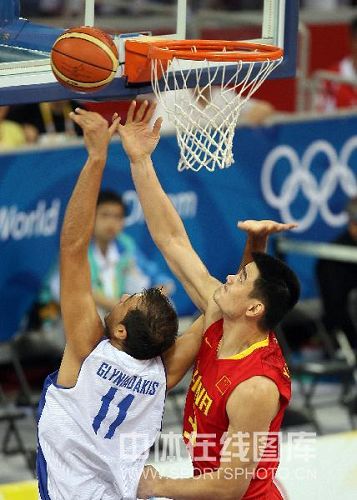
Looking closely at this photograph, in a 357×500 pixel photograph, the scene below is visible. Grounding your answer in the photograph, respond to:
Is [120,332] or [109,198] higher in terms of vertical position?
[120,332]

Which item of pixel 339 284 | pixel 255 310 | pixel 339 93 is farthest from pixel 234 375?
pixel 339 93

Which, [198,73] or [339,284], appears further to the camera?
[339,284]

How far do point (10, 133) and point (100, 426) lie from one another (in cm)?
477

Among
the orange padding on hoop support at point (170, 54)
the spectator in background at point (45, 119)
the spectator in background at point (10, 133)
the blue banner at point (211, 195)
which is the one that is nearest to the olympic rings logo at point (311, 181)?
the blue banner at point (211, 195)

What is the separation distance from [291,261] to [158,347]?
17.0 ft

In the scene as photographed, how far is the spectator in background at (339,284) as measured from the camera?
11328mm

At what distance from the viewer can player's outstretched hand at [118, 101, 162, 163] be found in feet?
22.4

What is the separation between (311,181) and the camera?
37.8 ft

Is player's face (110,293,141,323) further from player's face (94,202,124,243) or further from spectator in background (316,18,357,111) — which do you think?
spectator in background (316,18,357,111)

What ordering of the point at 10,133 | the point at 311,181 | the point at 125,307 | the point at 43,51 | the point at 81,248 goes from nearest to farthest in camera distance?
the point at 81,248, the point at 125,307, the point at 43,51, the point at 10,133, the point at 311,181

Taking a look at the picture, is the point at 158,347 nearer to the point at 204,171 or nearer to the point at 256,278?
the point at 256,278

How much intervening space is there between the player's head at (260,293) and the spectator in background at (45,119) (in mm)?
4664

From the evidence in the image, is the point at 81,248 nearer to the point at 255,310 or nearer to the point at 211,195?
the point at 255,310

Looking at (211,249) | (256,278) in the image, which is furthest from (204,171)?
(256,278)
